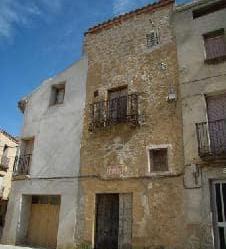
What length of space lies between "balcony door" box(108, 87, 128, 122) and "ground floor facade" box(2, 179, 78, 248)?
3244 mm

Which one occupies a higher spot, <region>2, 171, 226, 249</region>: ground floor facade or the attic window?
the attic window

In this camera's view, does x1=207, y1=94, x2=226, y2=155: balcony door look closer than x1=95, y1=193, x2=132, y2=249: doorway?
Yes

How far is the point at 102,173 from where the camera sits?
39.5 ft

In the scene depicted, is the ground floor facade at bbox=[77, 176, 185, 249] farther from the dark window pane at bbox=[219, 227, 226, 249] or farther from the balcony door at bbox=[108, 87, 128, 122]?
the balcony door at bbox=[108, 87, 128, 122]

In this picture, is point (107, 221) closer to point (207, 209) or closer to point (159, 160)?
point (159, 160)

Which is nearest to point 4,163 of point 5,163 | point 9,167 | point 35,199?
point 5,163

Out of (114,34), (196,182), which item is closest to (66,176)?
(196,182)

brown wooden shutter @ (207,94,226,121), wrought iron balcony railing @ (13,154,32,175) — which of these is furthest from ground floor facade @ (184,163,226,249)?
wrought iron balcony railing @ (13,154,32,175)

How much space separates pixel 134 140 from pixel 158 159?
1247 millimetres

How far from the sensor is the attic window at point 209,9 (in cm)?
1187

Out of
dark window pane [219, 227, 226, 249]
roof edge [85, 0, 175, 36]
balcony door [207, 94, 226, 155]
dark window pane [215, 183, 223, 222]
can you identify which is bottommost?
dark window pane [219, 227, 226, 249]

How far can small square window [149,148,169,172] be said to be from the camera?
11.0 metres

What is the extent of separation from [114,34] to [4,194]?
18177 millimetres

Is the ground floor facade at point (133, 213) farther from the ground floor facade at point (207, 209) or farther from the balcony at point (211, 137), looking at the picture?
the balcony at point (211, 137)
